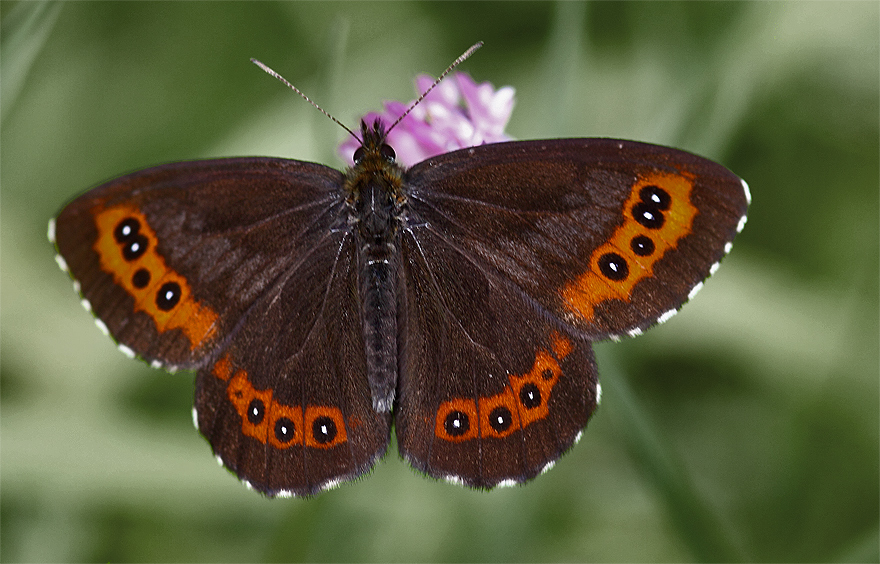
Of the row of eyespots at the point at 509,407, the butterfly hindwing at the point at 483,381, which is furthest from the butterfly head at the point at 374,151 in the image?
the row of eyespots at the point at 509,407

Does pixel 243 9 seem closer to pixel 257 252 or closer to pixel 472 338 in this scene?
pixel 257 252

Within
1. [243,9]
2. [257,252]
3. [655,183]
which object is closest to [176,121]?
[243,9]

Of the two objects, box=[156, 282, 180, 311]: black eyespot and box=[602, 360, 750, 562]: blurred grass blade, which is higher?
box=[156, 282, 180, 311]: black eyespot

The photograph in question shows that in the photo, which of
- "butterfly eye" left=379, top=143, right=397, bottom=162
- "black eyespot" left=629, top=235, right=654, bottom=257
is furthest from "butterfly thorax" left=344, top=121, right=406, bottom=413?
"black eyespot" left=629, top=235, right=654, bottom=257

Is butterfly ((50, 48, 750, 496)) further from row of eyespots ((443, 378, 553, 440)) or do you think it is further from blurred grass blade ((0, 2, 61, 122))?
blurred grass blade ((0, 2, 61, 122))

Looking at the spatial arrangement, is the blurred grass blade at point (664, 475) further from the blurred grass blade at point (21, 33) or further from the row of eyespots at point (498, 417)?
the blurred grass blade at point (21, 33)

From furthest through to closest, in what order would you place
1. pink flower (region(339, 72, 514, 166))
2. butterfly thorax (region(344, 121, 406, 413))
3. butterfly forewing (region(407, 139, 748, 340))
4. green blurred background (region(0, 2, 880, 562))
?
1. green blurred background (region(0, 2, 880, 562))
2. pink flower (region(339, 72, 514, 166))
3. butterfly thorax (region(344, 121, 406, 413))
4. butterfly forewing (region(407, 139, 748, 340))

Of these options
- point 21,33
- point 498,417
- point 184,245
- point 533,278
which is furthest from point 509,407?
point 21,33

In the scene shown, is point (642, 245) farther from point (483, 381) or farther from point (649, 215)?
point (483, 381)
